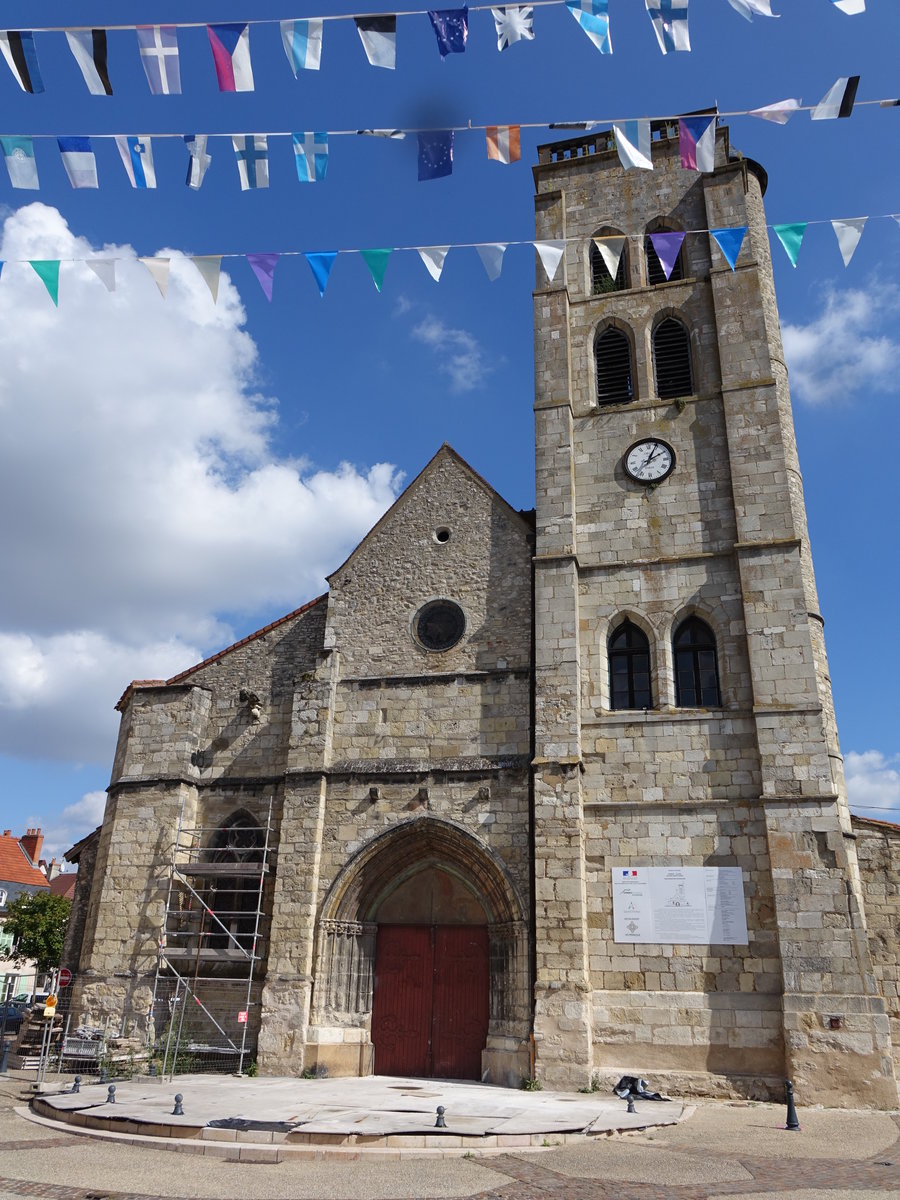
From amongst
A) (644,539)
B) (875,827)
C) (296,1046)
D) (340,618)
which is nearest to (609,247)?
(644,539)

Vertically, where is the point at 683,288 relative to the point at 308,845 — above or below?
above

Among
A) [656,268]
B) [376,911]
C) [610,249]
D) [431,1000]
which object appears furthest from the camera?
[656,268]

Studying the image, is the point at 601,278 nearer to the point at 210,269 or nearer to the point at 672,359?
the point at 672,359

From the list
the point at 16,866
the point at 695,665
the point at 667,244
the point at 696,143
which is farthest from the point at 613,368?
the point at 16,866

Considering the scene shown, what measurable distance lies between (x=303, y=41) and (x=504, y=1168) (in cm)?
1024

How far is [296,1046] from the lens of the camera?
534 inches

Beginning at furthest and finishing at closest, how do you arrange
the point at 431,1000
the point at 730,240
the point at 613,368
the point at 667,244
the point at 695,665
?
the point at 613,368, the point at 695,665, the point at 431,1000, the point at 730,240, the point at 667,244

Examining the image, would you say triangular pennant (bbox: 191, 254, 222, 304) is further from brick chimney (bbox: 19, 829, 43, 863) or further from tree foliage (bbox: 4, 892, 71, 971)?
brick chimney (bbox: 19, 829, 43, 863)

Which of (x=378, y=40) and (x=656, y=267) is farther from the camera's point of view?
(x=656, y=267)

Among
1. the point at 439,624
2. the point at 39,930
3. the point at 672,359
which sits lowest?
the point at 39,930

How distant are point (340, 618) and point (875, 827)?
9.36m

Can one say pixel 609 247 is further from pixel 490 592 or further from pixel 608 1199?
pixel 608 1199

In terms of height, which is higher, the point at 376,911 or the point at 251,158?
the point at 251,158

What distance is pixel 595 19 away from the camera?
8648 millimetres
